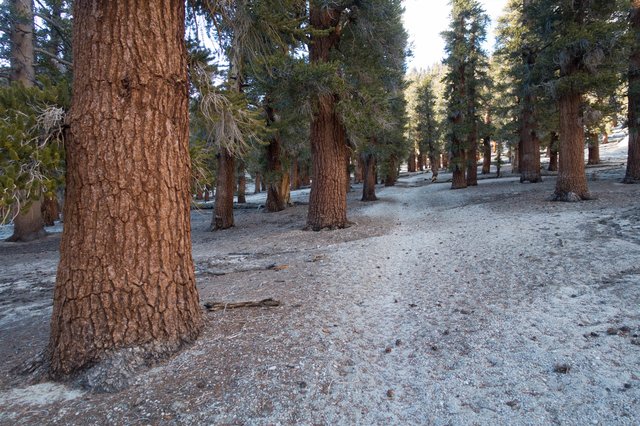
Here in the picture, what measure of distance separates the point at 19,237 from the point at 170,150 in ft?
43.3

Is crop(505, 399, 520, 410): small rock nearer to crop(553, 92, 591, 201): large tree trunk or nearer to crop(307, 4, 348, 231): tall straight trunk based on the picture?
crop(307, 4, 348, 231): tall straight trunk

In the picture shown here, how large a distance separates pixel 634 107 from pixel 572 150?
563 centimetres

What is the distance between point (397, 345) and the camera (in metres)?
3.23

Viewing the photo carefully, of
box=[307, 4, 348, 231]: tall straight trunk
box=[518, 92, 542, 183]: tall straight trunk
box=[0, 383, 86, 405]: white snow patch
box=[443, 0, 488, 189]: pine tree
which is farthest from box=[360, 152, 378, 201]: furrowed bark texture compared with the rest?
box=[0, 383, 86, 405]: white snow patch

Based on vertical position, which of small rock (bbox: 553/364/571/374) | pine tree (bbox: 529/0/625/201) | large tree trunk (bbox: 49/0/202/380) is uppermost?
pine tree (bbox: 529/0/625/201)

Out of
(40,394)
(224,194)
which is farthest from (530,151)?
(40,394)

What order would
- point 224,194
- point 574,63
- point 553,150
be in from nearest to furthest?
point 574,63 → point 224,194 → point 553,150

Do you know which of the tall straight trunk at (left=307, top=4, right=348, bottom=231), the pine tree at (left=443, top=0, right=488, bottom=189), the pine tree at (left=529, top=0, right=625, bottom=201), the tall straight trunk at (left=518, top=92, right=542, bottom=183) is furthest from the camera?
the pine tree at (left=443, top=0, right=488, bottom=189)

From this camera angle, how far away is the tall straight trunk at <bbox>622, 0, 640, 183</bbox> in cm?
1337

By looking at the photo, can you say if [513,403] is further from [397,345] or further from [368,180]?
[368,180]

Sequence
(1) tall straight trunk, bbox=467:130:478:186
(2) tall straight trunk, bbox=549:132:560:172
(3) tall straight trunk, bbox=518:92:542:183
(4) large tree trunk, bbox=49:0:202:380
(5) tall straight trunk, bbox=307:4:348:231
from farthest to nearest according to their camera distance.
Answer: (2) tall straight trunk, bbox=549:132:560:172, (1) tall straight trunk, bbox=467:130:478:186, (3) tall straight trunk, bbox=518:92:542:183, (5) tall straight trunk, bbox=307:4:348:231, (4) large tree trunk, bbox=49:0:202:380

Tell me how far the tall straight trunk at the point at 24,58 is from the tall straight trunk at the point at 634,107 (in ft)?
66.7

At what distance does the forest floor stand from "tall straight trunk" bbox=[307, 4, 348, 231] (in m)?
3.65

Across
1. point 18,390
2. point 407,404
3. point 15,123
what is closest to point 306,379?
point 407,404
